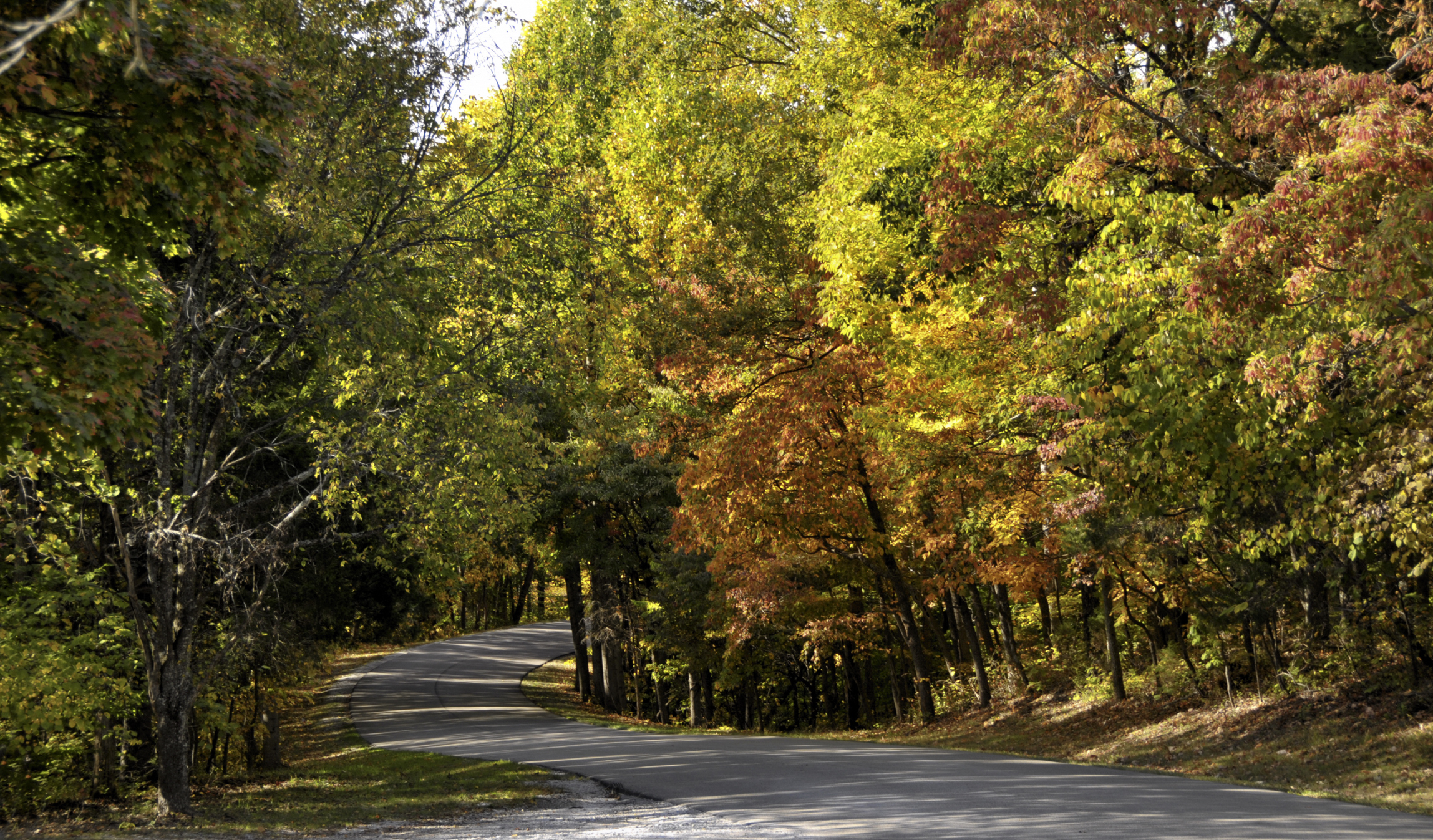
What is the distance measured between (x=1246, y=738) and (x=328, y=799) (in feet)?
38.8

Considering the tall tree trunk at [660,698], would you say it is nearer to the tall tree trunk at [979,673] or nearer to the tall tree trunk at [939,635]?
the tall tree trunk at [939,635]

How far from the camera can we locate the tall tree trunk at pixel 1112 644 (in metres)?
17.4

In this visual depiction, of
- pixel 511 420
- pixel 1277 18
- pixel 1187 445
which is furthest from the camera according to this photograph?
pixel 511 420

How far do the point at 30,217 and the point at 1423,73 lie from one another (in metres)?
12.0

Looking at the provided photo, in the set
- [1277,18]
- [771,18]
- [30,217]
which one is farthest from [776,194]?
[30,217]

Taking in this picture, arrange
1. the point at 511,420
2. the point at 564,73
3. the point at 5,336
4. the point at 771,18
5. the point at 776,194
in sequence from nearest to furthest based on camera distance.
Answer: the point at 5,336 < the point at 511,420 < the point at 776,194 < the point at 771,18 < the point at 564,73

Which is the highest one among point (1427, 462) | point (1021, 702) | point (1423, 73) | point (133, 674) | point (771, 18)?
point (771, 18)

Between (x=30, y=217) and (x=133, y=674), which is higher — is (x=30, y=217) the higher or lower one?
the higher one

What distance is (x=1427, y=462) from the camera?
362 inches

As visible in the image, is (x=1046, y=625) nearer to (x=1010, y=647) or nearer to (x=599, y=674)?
(x=1010, y=647)

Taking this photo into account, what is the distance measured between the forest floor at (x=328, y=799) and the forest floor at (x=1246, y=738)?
17.9 ft

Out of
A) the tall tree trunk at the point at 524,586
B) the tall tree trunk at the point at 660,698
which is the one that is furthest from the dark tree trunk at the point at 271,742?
the tall tree trunk at the point at 524,586

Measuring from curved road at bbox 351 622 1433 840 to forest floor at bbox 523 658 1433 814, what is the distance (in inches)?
52.1

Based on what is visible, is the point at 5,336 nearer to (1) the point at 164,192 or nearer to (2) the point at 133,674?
(1) the point at 164,192
